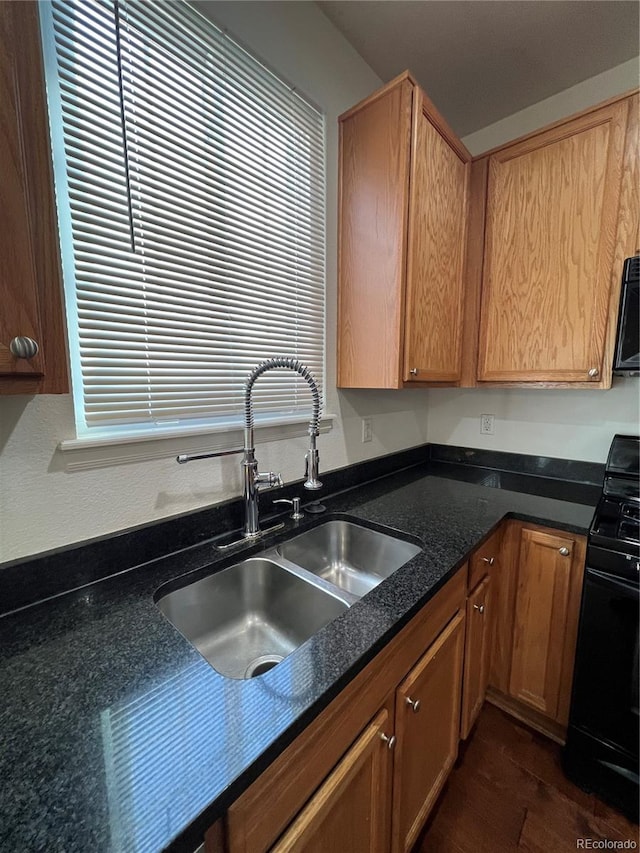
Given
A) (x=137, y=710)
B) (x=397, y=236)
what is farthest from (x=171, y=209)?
(x=137, y=710)

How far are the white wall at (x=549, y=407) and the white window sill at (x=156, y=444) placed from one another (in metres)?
1.21

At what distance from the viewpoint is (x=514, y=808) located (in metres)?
1.18

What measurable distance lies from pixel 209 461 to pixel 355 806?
0.89 m

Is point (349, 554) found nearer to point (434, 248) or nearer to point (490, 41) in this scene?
point (434, 248)

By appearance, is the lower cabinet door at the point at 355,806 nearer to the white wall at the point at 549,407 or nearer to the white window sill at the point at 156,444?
the white window sill at the point at 156,444

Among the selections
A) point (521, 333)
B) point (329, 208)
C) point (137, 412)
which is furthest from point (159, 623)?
point (521, 333)

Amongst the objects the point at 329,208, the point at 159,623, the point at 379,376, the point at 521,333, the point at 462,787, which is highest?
the point at 329,208

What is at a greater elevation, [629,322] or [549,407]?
[629,322]

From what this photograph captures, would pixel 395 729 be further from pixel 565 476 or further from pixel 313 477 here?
pixel 565 476

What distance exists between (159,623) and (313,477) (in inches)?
24.7

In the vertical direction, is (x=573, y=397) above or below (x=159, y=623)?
above

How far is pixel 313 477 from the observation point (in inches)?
48.6

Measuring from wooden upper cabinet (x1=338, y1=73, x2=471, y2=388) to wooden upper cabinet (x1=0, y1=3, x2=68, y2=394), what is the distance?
41.5 inches

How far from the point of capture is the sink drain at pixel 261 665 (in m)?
0.91
